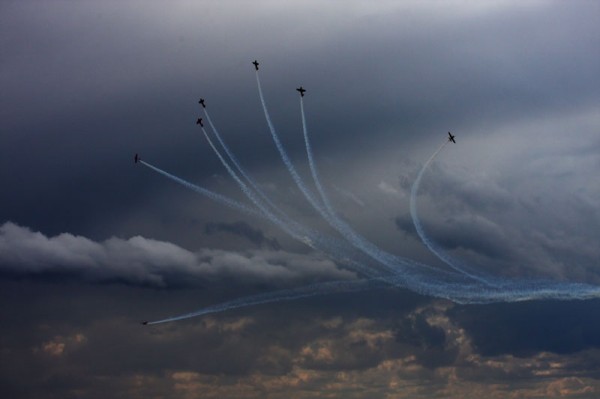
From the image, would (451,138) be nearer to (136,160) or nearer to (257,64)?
(257,64)

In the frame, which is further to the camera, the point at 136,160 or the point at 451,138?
the point at 451,138

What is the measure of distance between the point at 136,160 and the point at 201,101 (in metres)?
34.5

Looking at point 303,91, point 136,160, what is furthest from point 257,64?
point 136,160

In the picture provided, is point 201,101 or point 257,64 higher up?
point 257,64

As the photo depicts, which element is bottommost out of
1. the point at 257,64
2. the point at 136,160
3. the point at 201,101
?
the point at 136,160

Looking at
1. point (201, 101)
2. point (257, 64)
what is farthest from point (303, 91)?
point (201, 101)

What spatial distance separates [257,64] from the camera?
457ft

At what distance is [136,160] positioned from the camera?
5207 inches

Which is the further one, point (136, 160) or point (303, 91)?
point (303, 91)

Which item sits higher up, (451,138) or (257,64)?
(257,64)

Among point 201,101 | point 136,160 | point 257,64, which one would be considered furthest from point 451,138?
point 136,160

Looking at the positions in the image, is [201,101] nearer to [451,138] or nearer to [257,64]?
[257,64]

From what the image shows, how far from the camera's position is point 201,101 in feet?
473

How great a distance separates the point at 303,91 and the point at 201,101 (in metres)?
41.1
